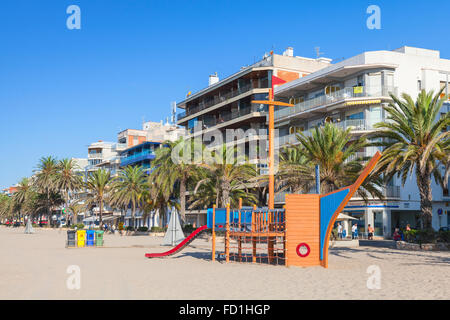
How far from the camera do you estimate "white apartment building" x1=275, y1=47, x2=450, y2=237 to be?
43750 mm

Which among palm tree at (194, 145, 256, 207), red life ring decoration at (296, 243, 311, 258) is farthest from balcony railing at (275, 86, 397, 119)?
red life ring decoration at (296, 243, 311, 258)

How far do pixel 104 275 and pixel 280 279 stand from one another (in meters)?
5.49

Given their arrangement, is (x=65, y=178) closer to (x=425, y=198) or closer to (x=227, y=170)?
(x=227, y=170)

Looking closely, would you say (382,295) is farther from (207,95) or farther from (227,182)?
(207,95)

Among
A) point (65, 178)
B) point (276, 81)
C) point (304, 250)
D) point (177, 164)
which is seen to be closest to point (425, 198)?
point (304, 250)

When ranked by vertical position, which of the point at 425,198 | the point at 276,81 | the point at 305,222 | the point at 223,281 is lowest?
the point at 223,281

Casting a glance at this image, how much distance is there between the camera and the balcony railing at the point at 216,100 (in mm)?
59531

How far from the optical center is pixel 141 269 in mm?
18328

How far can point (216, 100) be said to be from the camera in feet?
216

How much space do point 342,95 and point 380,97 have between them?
11.9 feet

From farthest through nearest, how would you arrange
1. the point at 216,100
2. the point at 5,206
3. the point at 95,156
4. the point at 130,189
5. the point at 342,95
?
the point at 5,206, the point at 95,156, the point at 130,189, the point at 216,100, the point at 342,95

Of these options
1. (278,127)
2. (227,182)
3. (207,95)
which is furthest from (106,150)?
(227,182)

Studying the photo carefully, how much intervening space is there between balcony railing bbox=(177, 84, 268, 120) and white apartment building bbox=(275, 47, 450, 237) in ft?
39.1

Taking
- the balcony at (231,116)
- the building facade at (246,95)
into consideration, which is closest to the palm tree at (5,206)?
the balcony at (231,116)
